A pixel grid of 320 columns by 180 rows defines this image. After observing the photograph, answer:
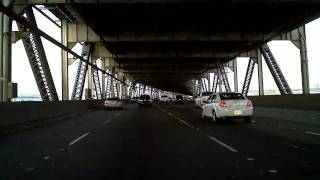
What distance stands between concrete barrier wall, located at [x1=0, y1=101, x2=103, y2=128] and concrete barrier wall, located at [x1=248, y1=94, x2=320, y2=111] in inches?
658

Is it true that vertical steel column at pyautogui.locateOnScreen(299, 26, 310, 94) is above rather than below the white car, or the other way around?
above

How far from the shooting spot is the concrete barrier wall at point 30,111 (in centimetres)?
1819

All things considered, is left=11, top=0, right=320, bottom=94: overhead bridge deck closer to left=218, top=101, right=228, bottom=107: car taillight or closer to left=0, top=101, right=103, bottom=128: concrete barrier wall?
left=0, top=101, right=103, bottom=128: concrete barrier wall

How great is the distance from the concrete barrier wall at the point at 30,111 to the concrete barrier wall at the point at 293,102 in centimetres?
1671

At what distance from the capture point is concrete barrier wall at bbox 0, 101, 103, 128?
18.2 m

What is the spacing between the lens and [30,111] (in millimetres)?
21797

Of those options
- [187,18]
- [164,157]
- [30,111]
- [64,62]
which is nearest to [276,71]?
[187,18]

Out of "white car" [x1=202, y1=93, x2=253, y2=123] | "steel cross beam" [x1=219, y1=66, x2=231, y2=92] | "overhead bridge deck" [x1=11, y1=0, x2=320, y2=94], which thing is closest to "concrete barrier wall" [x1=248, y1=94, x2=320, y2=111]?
"overhead bridge deck" [x1=11, y1=0, x2=320, y2=94]

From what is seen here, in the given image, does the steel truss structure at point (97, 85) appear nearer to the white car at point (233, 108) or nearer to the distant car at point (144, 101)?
the distant car at point (144, 101)

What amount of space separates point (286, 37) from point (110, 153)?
39990 millimetres

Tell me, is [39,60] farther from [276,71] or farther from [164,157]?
[276,71]

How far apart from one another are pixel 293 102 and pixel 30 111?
20064 mm

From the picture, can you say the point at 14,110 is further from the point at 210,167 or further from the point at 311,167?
the point at 311,167

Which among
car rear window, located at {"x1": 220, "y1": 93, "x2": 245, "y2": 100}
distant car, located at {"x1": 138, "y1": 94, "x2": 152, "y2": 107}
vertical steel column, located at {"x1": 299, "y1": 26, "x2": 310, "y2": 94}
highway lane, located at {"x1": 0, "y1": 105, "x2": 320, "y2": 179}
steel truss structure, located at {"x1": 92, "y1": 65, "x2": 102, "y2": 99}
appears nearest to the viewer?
highway lane, located at {"x1": 0, "y1": 105, "x2": 320, "y2": 179}
